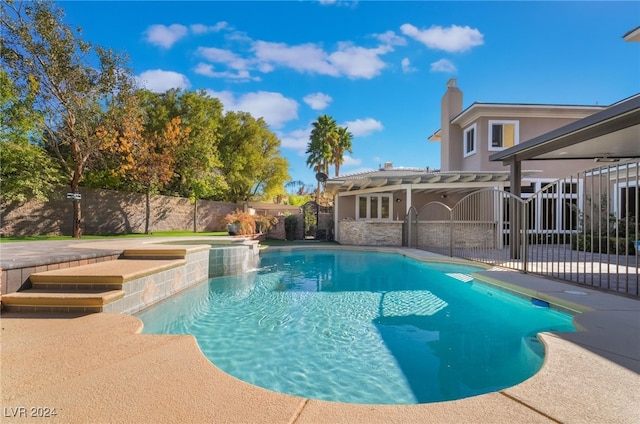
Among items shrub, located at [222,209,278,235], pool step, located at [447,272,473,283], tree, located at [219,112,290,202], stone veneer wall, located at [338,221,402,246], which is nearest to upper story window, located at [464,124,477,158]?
stone veneer wall, located at [338,221,402,246]

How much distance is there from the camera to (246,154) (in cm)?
2378

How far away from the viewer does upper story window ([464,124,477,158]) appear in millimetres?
17781

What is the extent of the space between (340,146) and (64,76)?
24.4 metres

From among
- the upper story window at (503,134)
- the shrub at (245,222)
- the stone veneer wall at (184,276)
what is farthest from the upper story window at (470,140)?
the stone veneer wall at (184,276)

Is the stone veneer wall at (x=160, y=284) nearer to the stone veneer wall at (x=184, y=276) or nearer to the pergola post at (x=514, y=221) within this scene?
the stone veneer wall at (x=184, y=276)

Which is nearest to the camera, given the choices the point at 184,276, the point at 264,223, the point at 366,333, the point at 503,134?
the point at 366,333

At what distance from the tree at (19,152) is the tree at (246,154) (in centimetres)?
1065

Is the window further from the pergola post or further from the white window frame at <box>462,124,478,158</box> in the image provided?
the pergola post

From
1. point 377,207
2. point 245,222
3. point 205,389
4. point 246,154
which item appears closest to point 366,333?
point 205,389

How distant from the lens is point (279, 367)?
374 cm

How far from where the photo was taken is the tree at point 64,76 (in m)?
12.0

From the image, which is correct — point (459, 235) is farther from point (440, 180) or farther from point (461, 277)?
point (461, 277)

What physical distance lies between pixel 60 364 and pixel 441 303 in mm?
6262

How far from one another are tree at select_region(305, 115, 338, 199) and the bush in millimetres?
12370
